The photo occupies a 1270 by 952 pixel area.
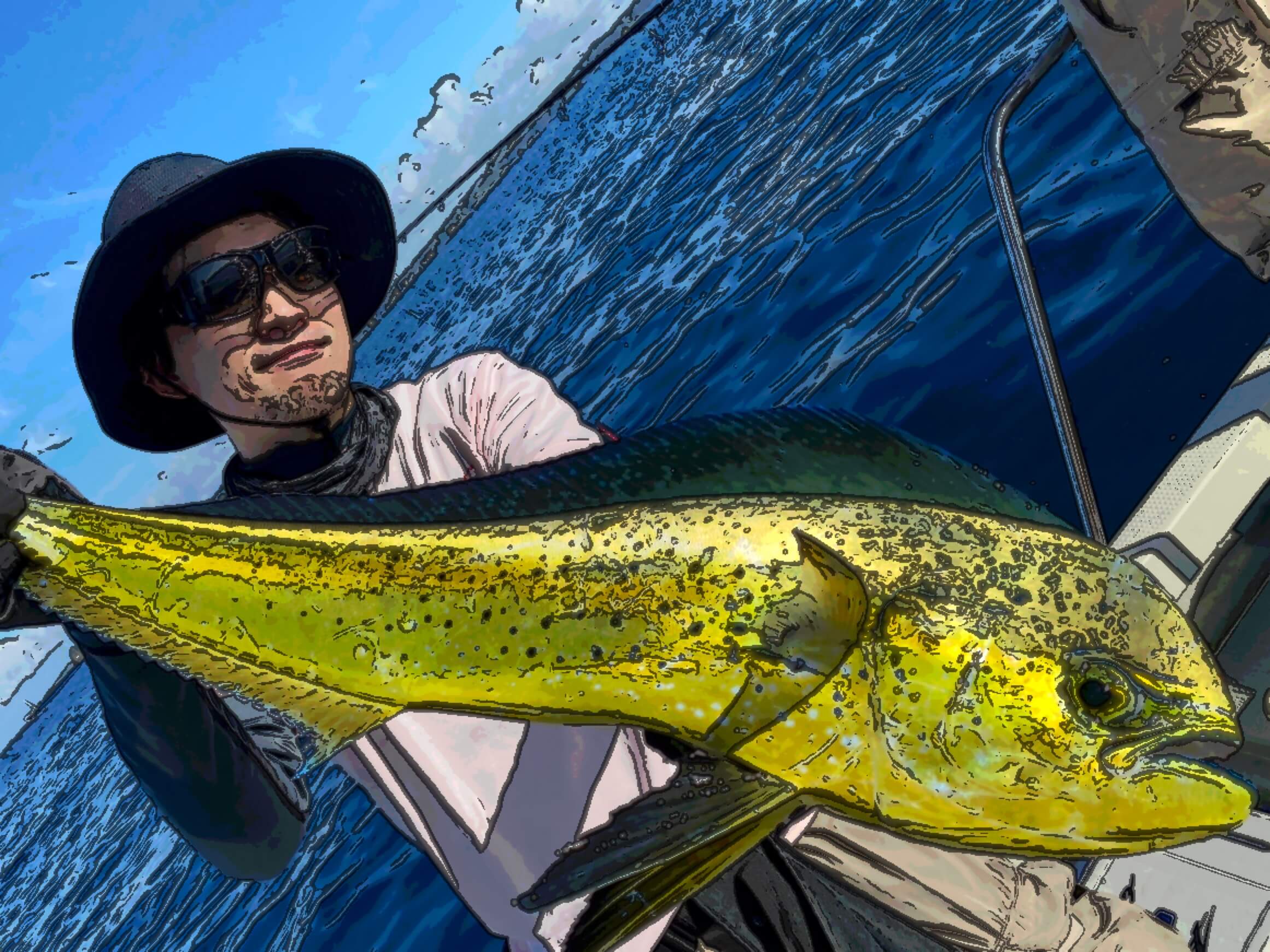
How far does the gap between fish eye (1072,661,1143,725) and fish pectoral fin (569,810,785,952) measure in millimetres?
492

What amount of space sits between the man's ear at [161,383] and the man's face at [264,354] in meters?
0.09

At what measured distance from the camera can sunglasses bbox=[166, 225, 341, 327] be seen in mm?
1732

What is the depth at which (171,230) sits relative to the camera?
1.73 meters

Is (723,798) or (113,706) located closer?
(723,798)

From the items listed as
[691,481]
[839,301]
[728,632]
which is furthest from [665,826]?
[839,301]

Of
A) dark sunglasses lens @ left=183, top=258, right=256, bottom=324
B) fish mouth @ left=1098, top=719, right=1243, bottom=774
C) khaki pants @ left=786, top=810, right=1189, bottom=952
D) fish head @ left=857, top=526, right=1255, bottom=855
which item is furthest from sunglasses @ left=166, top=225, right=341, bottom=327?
fish mouth @ left=1098, top=719, right=1243, bottom=774

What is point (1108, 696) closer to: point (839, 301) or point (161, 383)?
point (161, 383)

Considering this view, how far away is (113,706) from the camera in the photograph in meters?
1.62

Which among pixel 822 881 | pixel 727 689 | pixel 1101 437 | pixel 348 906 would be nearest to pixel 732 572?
pixel 727 689

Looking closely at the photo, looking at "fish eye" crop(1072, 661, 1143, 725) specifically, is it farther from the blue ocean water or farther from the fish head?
the blue ocean water

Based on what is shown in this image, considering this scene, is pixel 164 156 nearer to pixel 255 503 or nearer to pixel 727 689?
pixel 255 503

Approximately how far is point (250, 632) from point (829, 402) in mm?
4417

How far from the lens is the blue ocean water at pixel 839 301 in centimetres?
388

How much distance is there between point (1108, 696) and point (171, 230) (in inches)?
79.7
